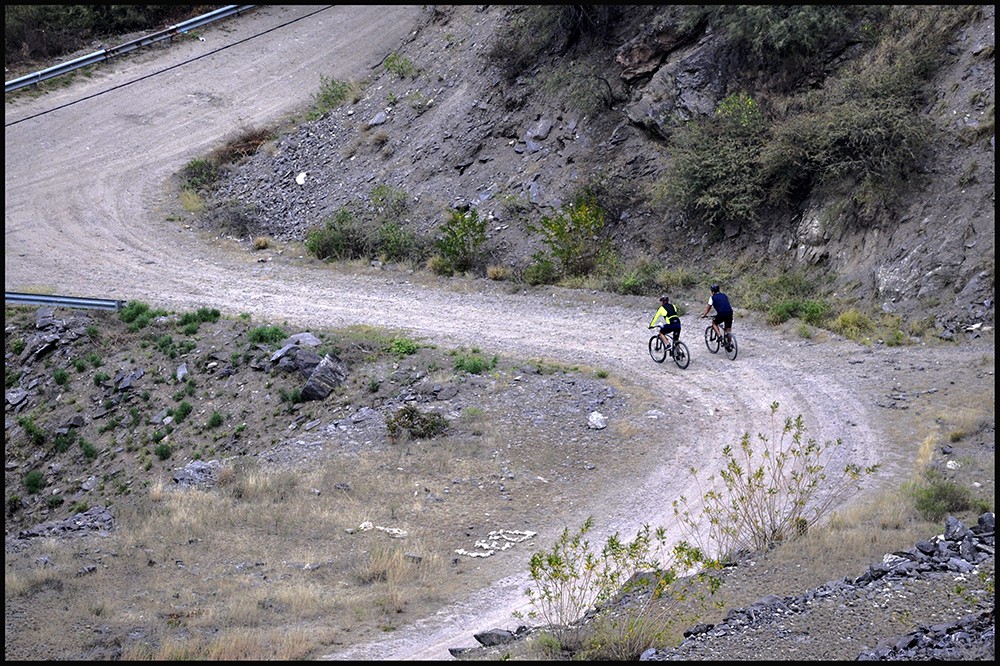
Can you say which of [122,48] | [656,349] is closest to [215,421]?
[656,349]

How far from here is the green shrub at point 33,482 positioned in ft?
65.5

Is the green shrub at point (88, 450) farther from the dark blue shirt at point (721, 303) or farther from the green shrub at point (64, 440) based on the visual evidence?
the dark blue shirt at point (721, 303)

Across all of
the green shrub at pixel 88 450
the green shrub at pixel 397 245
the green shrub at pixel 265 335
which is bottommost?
the green shrub at pixel 88 450

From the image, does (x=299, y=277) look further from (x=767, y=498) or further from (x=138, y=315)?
(x=767, y=498)

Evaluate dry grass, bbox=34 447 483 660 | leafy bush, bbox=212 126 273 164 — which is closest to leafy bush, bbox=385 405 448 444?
dry grass, bbox=34 447 483 660

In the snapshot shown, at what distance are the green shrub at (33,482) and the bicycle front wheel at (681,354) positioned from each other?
565 inches

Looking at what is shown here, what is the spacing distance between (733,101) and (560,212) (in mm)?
5624

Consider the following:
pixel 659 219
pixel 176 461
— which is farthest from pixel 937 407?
pixel 176 461

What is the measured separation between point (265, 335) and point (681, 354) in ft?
32.2

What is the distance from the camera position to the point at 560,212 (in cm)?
2592

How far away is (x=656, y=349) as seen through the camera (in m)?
19.5

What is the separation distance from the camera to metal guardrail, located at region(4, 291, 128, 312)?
23.9 metres

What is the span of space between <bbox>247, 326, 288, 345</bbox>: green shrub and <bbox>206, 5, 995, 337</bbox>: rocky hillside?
23.0 feet

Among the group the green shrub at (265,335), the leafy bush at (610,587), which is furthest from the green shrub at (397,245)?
the leafy bush at (610,587)
